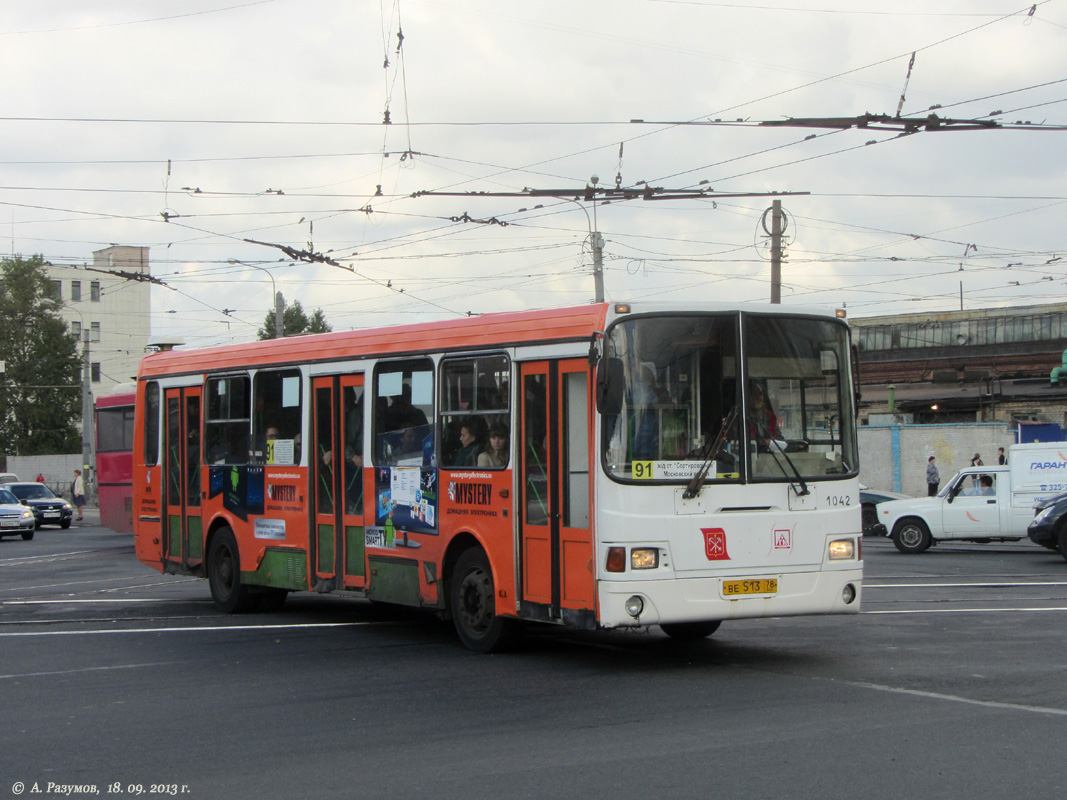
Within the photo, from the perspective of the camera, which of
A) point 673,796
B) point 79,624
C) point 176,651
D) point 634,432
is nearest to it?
point 673,796

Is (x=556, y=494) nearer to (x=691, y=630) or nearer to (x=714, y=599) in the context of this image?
(x=714, y=599)

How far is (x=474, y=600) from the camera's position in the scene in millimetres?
11188

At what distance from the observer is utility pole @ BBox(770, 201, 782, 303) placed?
25.8 m

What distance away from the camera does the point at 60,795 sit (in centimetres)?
647

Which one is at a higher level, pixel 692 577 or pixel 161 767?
pixel 692 577

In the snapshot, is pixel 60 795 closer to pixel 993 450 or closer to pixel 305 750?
pixel 305 750

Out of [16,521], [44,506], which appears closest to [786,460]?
[16,521]

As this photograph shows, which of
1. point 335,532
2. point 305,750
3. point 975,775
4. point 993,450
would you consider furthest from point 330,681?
point 993,450

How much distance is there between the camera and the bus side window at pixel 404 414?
11.8m

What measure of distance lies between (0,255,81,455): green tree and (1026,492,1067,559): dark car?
65.4 meters

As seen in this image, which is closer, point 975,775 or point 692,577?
point 975,775

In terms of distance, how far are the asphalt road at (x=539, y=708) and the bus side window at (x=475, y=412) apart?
171 centimetres

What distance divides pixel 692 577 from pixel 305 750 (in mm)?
3425

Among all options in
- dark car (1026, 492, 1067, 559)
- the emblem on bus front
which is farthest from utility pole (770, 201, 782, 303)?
the emblem on bus front
